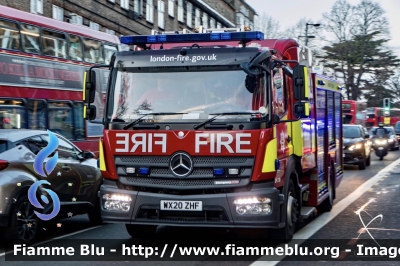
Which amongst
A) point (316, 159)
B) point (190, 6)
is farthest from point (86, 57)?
point (190, 6)

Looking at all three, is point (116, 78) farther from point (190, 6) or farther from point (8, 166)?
point (190, 6)

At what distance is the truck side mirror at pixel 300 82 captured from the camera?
860cm

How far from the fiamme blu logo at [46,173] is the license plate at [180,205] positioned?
2063 mm

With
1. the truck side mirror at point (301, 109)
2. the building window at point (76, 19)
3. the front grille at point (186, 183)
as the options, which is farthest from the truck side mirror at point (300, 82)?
the building window at point (76, 19)

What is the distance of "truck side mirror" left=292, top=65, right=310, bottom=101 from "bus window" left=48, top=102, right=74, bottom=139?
33.3ft

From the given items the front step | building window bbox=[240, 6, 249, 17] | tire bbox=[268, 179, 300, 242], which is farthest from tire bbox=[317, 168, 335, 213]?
building window bbox=[240, 6, 249, 17]

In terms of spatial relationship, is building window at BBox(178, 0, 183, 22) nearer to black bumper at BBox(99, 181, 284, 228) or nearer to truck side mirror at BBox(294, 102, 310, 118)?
truck side mirror at BBox(294, 102, 310, 118)

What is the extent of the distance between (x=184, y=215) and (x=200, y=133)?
3.21 ft

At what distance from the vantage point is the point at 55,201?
9.91 metres

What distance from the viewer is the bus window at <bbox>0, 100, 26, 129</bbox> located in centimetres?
1548

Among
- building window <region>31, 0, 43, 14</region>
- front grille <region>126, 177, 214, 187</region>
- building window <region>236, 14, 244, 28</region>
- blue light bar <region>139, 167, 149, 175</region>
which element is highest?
building window <region>236, 14, 244, 28</region>

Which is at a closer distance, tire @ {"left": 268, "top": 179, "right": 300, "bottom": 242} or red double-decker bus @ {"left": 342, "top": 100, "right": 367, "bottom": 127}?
tire @ {"left": 268, "top": 179, "right": 300, "bottom": 242}

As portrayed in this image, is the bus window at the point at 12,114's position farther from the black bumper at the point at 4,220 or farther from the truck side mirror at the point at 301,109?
the truck side mirror at the point at 301,109

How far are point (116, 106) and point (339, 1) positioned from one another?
184ft
